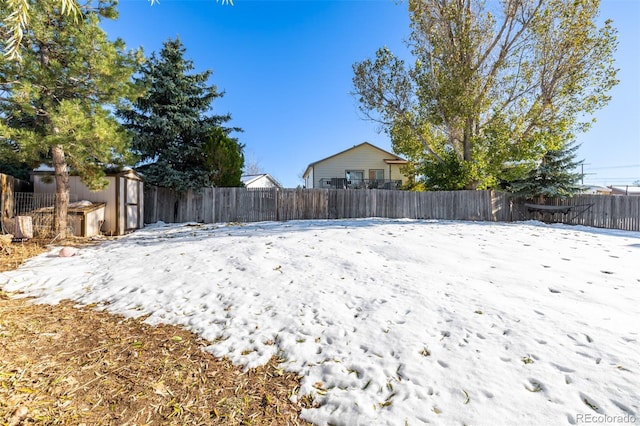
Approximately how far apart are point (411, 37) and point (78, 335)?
1503 cm

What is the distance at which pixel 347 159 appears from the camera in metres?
24.0

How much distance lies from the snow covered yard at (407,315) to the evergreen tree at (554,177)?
286 inches

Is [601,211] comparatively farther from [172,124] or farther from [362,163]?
[172,124]

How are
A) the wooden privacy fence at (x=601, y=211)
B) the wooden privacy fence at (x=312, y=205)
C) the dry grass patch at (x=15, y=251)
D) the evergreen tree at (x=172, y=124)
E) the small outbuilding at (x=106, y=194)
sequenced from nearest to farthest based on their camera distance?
1. the dry grass patch at (x=15, y=251)
2. the small outbuilding at (x=106, y=194)
3. the wooden privacy fence at (x=601, y=211)
4. the evergreen tree at (x=172, y=124)
5. the wooden privacy fence at (x=312, y=205)

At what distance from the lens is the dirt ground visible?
6.09 feet

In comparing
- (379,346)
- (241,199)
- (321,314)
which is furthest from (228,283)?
(241,199)

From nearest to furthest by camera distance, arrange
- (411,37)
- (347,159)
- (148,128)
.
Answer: (148,128), (411,37), (347,159)

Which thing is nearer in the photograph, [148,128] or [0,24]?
[0,24]

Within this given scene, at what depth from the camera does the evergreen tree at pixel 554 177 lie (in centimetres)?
1197

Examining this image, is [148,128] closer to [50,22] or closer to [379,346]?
[50,22]

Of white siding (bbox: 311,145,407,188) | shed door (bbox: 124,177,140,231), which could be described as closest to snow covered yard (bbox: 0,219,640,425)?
shed door (bbox: 124,177,140,231)

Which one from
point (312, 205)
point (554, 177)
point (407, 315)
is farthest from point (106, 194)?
point (554, 177)

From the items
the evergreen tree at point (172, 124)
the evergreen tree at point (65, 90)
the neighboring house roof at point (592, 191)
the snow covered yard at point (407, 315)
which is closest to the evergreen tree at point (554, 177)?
the neighboring house roof at point (592, 191)

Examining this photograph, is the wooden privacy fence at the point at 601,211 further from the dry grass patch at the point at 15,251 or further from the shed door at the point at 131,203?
the dry grass patch at the point at 15,251
